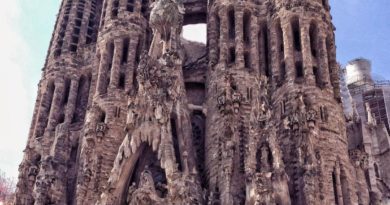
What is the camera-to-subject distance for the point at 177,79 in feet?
83.5

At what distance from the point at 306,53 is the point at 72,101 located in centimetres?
1103

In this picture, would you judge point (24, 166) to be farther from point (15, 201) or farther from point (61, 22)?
point (61, 22)

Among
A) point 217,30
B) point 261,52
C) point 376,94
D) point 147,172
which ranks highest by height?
point 376,94

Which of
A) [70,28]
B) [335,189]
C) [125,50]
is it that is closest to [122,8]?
[125,50]

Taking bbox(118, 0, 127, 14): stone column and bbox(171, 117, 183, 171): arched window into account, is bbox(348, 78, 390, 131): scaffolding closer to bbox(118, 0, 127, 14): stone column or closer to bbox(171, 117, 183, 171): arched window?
bbox(118, 0, 127, 14): stone column

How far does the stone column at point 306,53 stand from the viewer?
2455 centimetres

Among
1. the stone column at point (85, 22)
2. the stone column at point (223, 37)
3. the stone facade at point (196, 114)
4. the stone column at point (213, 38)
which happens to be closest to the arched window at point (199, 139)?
the stone facade at point (196, 114)

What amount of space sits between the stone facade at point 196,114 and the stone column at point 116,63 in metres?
0.06

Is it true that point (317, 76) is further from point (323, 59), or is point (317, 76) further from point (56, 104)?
point (56, 104)

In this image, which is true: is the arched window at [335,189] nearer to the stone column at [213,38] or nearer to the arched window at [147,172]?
the arched window at [147,172]

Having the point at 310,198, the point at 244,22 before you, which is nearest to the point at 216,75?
the point at 244,22

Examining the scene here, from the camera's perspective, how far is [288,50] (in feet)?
84.1

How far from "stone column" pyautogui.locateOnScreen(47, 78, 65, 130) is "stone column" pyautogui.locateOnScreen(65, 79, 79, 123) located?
44 centimetres

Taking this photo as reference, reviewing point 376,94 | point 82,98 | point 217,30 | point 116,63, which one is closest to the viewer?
point 217,30
